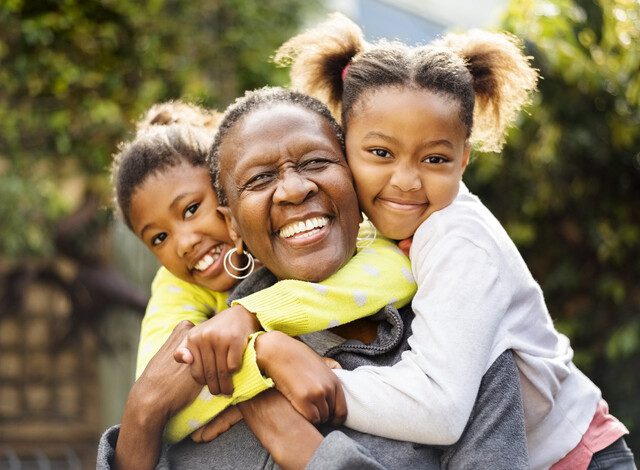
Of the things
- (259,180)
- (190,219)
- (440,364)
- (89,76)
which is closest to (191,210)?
(190,219)

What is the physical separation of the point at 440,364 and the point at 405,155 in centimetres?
60

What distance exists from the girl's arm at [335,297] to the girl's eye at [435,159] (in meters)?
0.28

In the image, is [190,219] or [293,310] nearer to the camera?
[293,310]

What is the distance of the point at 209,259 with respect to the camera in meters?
2.78

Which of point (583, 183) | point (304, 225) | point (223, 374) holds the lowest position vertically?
point (583, 183)

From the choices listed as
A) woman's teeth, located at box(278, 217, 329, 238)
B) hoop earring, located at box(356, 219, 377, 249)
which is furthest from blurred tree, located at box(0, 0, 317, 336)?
woman's teeth, located at box(278, 217, 329, 238)

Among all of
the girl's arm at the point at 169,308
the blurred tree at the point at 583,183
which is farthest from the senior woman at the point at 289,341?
the blurred tree at the point at 583,183

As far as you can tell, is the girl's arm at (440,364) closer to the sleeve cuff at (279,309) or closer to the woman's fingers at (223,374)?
the sleeve cuff at (279,309)

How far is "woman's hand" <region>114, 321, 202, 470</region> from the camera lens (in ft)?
7.73

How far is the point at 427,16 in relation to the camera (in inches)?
460

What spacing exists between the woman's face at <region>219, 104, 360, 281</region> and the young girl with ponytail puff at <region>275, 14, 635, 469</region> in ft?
0.36

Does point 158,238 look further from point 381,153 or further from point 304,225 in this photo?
point 381,153

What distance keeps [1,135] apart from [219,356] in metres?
5.38

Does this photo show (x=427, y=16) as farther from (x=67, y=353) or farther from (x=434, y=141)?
(x=434, y=141)
